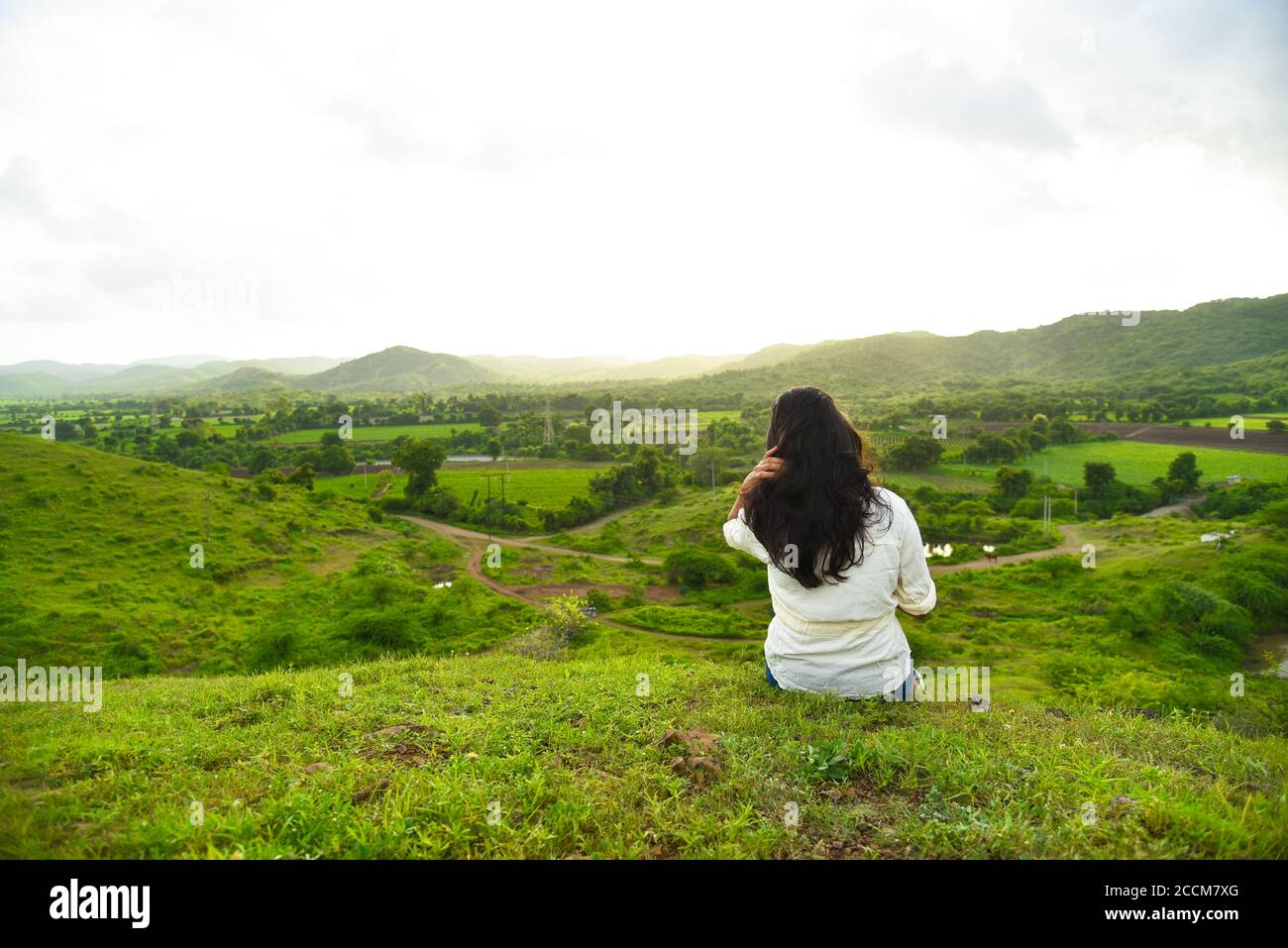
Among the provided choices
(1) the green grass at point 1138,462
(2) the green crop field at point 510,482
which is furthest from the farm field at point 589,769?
(1) the green grass at point 1138,462

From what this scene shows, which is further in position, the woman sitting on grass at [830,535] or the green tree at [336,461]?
the green tree at [336,461]

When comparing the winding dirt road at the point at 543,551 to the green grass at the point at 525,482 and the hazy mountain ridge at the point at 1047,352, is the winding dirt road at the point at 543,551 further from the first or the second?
the hazy mountain ridge at the point at 1047,352

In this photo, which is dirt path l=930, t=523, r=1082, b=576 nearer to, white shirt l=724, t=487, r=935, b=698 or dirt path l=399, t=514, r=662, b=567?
dirt path l=399, t=514, r=662, b=567

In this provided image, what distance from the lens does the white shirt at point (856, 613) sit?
159 inches

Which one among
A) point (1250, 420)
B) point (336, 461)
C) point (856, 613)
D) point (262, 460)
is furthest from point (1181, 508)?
point (262, 460)

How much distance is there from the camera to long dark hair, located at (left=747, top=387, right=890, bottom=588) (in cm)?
396

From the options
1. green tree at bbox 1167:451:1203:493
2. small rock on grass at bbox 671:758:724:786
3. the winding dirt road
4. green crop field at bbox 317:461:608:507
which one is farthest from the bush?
green tree at bbox 1167:451:1203:493

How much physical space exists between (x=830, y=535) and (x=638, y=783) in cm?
193

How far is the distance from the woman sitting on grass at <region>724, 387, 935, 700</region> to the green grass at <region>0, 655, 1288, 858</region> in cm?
75

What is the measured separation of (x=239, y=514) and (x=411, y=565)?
55.2 feet

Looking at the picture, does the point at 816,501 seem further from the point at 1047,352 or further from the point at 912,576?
the point at 1047,352

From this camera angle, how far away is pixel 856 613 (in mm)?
4109

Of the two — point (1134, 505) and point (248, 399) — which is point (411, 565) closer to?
point (1134, 505)
